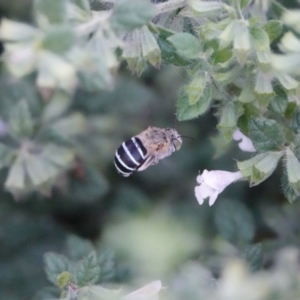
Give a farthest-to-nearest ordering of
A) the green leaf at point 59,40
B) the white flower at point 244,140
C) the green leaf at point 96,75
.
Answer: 1. the white flower at point 244,140
2. the green leaf at point 96,75
3. the green leaf at point 59,40

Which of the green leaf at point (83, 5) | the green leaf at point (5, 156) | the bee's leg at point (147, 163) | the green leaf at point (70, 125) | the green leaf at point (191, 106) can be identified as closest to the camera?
the green leaf at point (83, 5)

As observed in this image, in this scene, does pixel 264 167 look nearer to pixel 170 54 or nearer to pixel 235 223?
pixel 170 54

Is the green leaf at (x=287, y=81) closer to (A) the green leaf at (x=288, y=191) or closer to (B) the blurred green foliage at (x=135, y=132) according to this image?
(B) the blurred green foliage at (x=135, y=132)

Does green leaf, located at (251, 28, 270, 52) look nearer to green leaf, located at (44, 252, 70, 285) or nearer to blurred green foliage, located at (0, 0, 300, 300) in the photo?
blurred green foliage, located at (0, 0, 300, 300)

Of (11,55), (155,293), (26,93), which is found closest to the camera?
(11,55)

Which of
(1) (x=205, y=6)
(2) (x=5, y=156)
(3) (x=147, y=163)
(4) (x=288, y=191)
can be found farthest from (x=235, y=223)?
(1) (x=205, y=6)

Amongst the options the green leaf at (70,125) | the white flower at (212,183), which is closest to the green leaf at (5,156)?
the green leaf at (70,125)

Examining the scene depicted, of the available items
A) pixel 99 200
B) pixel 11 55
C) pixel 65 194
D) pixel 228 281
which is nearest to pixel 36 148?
pixel 65 194

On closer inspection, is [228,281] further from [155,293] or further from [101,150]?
[101,150]
